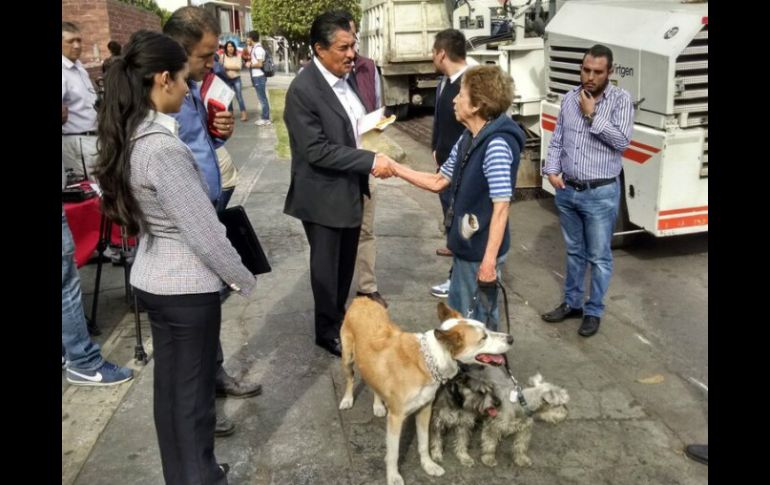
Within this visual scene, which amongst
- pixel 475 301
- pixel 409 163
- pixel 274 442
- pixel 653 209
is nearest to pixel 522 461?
pixel 475 301

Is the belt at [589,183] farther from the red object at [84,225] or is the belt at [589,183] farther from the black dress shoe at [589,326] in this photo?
the red object at [84,225]

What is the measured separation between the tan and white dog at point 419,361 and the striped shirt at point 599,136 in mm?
1886

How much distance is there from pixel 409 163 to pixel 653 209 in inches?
228

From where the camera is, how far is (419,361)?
119 inches

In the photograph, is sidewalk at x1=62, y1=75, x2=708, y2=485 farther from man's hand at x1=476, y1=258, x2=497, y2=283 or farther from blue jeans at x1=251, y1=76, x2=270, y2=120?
blue jeans at x1=251, y1=76, x2=270, y2=120

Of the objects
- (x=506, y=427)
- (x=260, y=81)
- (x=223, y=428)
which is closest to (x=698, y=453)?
(x=506, y=427)

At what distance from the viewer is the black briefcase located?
3.21 metres

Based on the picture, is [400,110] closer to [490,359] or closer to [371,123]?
[371,123]

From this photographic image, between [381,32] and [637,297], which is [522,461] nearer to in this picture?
[637,297]

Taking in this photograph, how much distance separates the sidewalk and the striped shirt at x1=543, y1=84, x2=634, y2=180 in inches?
47.5

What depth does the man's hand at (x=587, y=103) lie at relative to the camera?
435 centimetres

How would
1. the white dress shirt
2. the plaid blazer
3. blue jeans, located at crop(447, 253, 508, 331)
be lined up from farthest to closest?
→ the white dress shirt
blue jeans, located at crop(447, 253, 508, 331)
the plaid blazer

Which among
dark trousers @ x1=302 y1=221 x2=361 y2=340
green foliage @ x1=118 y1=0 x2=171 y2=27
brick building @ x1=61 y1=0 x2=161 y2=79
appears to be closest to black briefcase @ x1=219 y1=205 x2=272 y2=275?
dark trousers @ x1=302 y1=221 x2=361 y2=340

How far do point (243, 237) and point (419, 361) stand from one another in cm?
107
